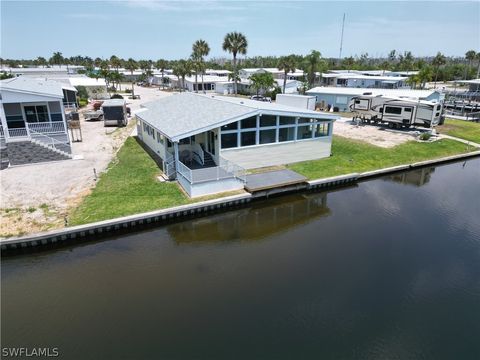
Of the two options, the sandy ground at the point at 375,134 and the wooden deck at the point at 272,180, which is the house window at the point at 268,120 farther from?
the sandy ground at the point at 375,134

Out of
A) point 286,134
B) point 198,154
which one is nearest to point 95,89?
point 198,154

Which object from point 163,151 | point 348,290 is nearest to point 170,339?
point 348,290

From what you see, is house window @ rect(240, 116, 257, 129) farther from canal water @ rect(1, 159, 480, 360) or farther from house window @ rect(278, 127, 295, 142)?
canal water @ rect(1, 159, 480, 360)

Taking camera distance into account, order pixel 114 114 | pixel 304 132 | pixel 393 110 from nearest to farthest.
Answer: pixel 304 132, pixel 393 110, pixel 114 114

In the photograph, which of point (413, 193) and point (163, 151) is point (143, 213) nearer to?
point (163, 151)

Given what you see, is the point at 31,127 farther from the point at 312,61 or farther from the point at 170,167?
the point at 312,61
